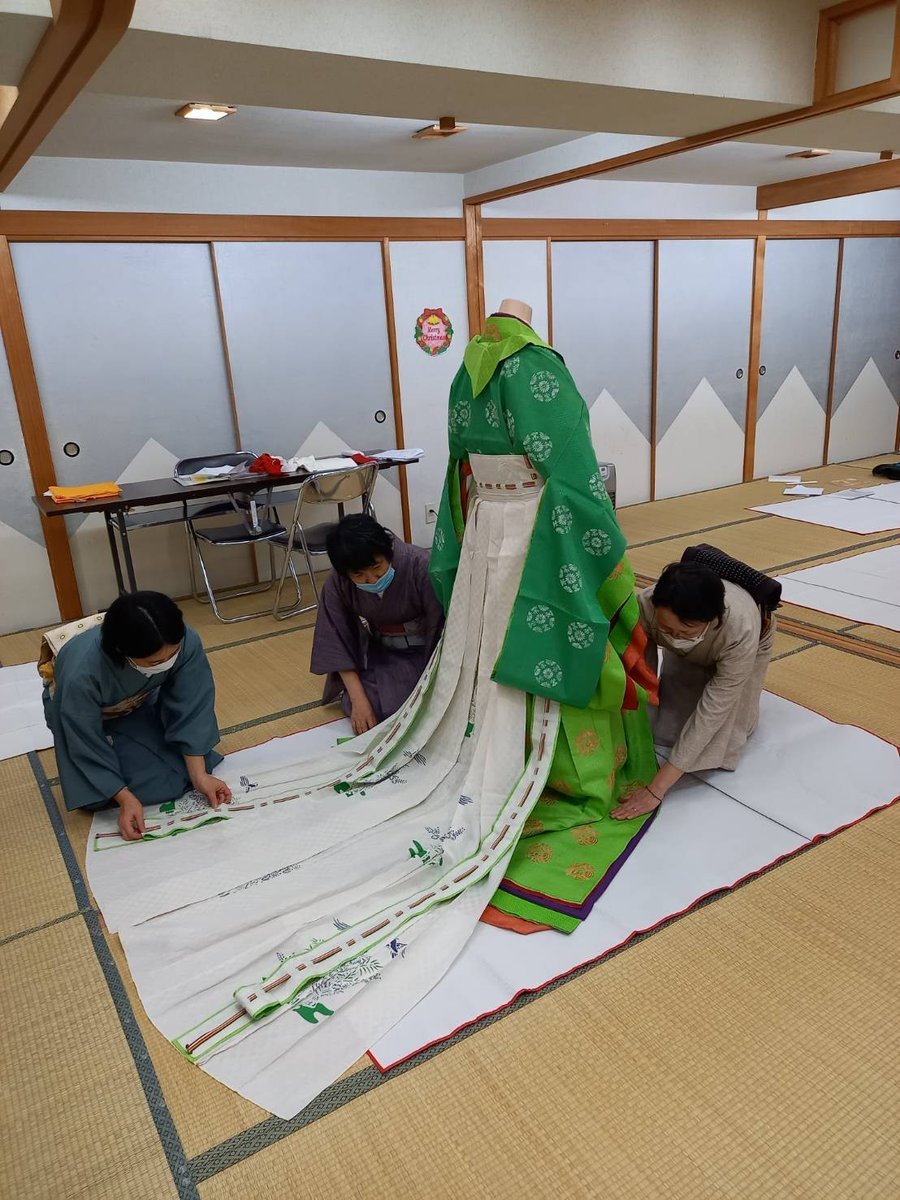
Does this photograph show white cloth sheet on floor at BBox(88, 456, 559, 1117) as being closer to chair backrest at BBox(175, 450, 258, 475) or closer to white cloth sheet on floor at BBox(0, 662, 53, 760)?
white cloth sheet on floor at BBox(0, 662, 53, 760)

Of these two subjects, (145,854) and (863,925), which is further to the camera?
(145,854)

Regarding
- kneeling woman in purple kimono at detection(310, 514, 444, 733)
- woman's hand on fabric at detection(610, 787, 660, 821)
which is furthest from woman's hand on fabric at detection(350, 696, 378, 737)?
woman's hand on fabric at detection(610, 787, 660, 821)

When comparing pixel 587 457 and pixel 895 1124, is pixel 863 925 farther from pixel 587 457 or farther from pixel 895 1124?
pixel 587 457

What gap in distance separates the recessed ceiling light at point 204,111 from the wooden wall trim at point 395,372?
1.67 m

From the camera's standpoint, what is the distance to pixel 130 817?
2.37 metres

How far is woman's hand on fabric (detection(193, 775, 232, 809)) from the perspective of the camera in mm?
2477

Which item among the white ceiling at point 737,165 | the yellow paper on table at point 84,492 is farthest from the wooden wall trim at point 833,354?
the yellow paper on table at point 84,492

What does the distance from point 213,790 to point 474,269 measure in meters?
3.86

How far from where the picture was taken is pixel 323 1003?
1775 millimetres

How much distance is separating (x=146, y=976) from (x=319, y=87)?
229 centimetres

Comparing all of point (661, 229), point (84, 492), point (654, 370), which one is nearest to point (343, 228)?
point (84, 492)

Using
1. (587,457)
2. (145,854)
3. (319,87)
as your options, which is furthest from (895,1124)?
(319,87)

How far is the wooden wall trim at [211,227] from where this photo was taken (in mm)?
4012

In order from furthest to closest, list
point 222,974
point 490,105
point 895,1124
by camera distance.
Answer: point 490,105 → point 222,974 → point 895,1124
